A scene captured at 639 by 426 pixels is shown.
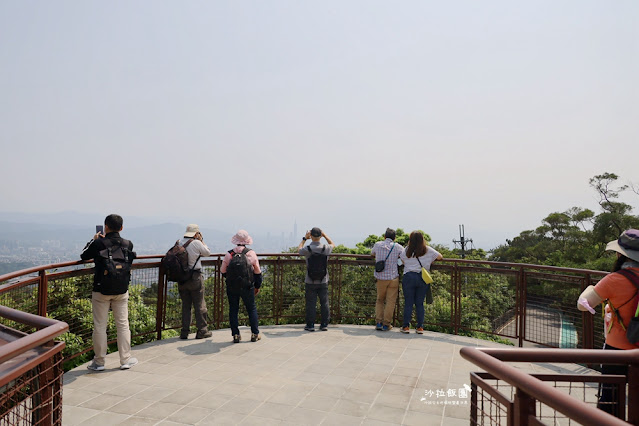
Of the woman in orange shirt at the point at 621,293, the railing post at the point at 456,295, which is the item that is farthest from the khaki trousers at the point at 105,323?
the railing post at the point at 456,295

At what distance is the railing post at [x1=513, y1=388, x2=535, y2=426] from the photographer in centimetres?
194

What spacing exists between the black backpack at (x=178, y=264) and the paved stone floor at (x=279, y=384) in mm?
1053

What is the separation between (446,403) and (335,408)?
1.18m

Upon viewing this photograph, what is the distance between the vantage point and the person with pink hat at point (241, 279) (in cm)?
667

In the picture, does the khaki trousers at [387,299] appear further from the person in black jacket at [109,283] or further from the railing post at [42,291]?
the railing post at [42,291]

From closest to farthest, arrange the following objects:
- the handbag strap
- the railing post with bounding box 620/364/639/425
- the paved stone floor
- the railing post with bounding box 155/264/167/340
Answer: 1. the railing post with bounding box 620/364/639/425
2. the handbag strap
3. the paved stone floor
4. the railing post with bounding box 155/264/167/340

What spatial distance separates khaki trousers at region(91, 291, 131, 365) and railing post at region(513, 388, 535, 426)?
16.2ft

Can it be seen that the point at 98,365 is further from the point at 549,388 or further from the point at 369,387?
the point at 549,388

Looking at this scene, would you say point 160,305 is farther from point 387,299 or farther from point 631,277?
point 631,277

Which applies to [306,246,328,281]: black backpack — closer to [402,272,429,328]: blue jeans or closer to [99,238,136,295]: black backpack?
[402,272,429,328]: blue jeans

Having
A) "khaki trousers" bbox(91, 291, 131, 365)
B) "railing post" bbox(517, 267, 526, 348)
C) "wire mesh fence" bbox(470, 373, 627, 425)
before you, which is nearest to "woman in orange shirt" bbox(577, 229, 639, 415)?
"wire mesh fence" bbox(470, 373, 627, 425)

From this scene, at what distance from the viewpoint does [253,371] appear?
17.9 ft

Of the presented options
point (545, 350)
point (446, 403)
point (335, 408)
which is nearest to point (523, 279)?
point (446, 403)

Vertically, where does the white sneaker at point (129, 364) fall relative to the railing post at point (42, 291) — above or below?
below
